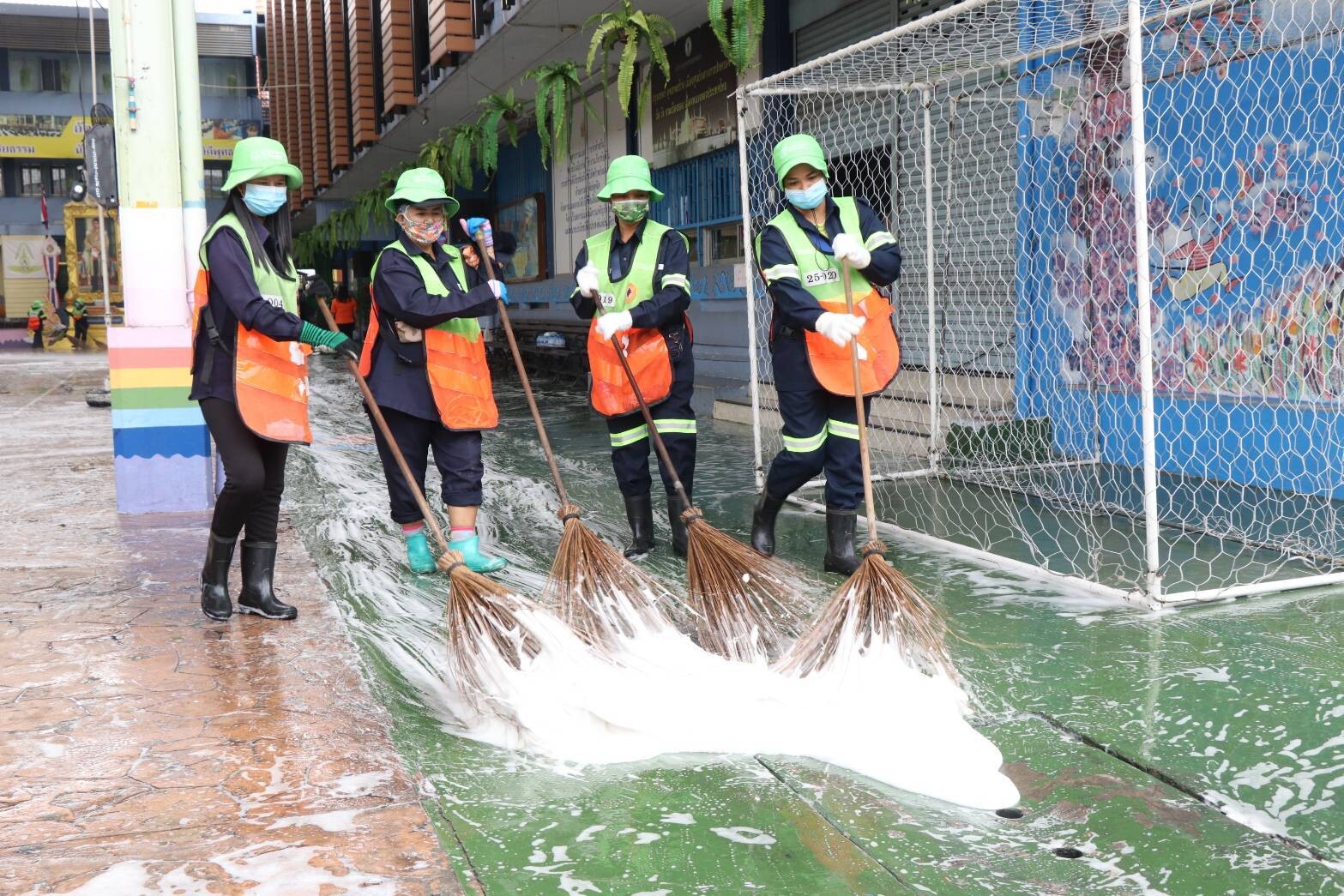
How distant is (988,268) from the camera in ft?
28.3

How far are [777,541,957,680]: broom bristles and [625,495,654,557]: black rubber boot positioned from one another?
2.09m

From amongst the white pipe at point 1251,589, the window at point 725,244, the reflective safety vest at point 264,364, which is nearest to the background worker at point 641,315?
the reflective safety vest at point 264,364

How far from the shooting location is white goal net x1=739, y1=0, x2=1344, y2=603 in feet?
17.6

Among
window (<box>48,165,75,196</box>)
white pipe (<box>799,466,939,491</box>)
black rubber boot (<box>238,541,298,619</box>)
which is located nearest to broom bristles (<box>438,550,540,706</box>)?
black rubber boot (<box>238,541,298,619</box>)

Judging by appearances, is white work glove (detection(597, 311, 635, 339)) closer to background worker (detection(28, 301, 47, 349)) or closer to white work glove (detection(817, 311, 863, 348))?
white work glove (detection(817, 311, 863, 348))

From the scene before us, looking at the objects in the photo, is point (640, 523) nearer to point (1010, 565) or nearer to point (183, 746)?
point (1010, 565)

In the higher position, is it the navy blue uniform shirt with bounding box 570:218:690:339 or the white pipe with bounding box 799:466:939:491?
the navy blue uniform shirt with bounding box 570:218:690:339

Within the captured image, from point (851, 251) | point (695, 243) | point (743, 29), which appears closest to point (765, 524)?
point (851, 251)

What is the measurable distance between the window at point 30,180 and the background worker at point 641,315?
45.2 metres

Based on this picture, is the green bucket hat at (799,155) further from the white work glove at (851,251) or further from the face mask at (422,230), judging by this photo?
the face mask at (422,230)

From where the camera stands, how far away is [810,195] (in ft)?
16.1

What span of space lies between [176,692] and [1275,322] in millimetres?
5232

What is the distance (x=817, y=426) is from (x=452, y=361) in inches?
59.2

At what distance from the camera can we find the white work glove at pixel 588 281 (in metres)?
5.21
